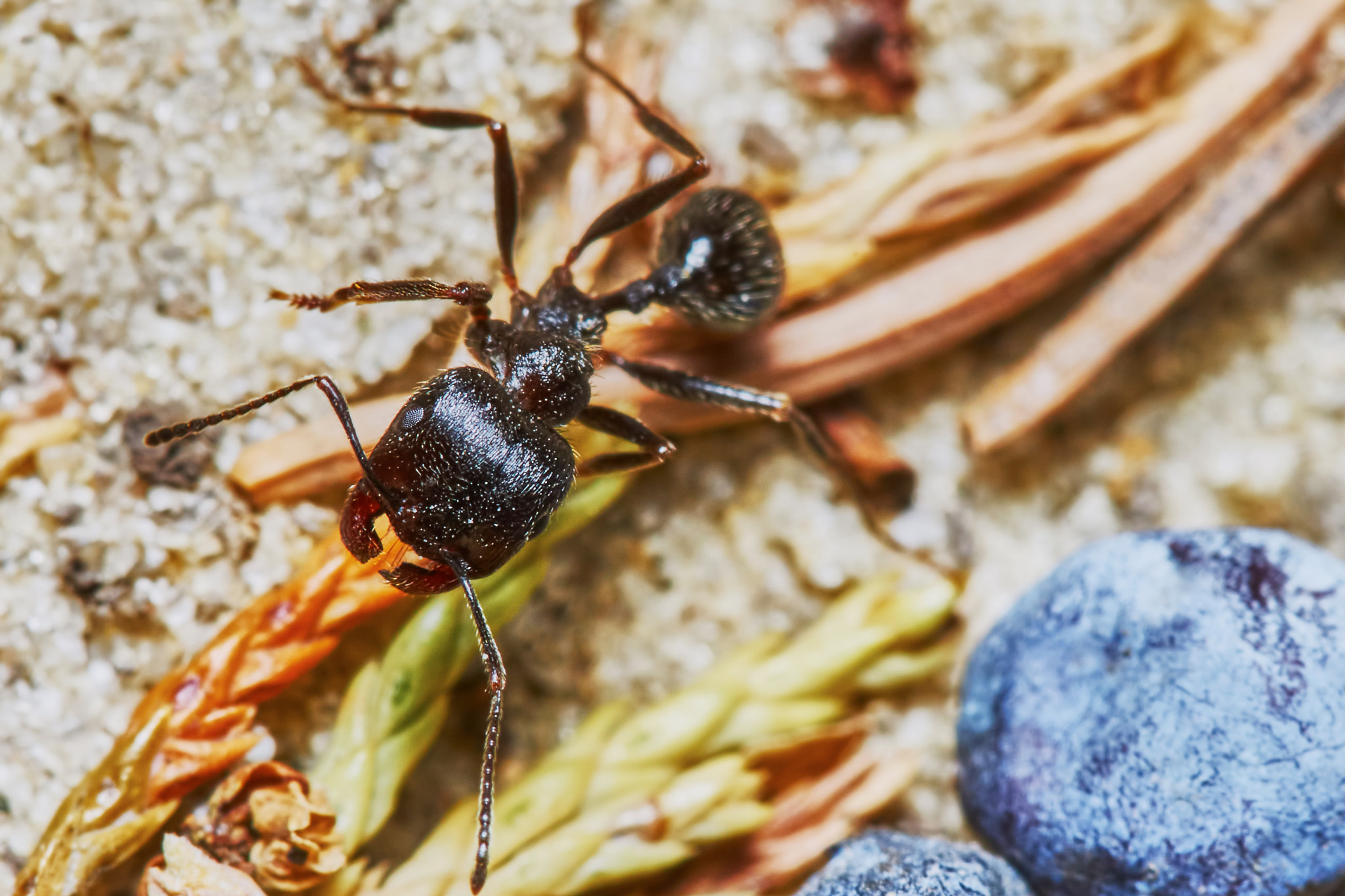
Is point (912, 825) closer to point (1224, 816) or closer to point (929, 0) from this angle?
point (1224, 816)

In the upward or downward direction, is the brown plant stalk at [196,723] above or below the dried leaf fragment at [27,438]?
below

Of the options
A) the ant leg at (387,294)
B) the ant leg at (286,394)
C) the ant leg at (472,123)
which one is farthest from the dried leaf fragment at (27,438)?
the ant leg at (472,123)

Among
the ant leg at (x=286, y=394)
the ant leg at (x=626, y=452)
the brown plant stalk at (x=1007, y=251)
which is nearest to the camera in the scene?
the ant leg at (x=286, y=394)

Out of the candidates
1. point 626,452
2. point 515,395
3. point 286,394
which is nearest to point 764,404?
point 626,452

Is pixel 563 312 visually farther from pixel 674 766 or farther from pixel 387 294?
pixel 674 766

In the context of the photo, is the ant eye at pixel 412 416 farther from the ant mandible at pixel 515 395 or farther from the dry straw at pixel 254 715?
the dry straw at pixel 254 715

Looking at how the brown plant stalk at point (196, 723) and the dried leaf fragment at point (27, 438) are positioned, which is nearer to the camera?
the brown plant stalk at point (196, 723)

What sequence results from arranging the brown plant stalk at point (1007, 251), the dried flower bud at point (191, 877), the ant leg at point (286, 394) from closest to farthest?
the dried flower bud at point (191, 877) → the ant leg at point (286, 394) → the brown plant stalk at point (1007, 251)
